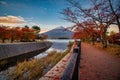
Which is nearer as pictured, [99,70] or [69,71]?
[69,71]

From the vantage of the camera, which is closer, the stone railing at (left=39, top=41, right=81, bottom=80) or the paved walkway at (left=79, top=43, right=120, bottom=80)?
the stone railing at (left=39, top=41, right=81, bottom=80)

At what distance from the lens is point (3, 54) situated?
75.2 feet

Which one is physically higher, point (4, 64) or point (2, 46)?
point (2, 46)

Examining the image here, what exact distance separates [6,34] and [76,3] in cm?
3674

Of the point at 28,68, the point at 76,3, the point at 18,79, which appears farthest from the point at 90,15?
the point at 18,79

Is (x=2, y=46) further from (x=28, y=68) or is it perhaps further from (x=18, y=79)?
(x=18, y=79)

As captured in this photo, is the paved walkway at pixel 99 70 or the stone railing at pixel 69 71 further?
the paved walkway at pixel 99 70

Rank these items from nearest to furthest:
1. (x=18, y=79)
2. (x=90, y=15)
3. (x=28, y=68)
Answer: (x=18, y=79) < (x=28, y=68) < (x=90, y=15)

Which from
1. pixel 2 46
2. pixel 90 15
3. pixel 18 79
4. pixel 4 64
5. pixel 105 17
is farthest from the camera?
pixel 2 46

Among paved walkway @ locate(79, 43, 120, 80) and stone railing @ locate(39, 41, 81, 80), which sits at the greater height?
stone railing @ locate(39, 41, 81, 80)

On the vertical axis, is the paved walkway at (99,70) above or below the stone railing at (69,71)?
below

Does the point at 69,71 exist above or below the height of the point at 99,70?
above

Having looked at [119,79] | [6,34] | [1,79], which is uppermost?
[6,34]

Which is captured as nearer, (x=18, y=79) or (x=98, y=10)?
(x=18, y=79)
